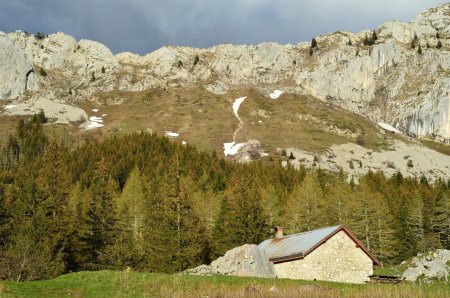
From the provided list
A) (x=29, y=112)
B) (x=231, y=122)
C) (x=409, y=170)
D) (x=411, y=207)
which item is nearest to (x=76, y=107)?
(x=29, y=112)

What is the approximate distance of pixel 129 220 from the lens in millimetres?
73250

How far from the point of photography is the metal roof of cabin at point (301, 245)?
1702 inches

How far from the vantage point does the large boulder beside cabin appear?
39206mm

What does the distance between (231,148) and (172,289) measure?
12818 centimetres

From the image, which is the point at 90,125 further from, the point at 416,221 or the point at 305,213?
the point at 416,221

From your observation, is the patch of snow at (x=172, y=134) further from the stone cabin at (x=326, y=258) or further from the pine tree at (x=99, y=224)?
the stone cabin at (x=326, y=258)

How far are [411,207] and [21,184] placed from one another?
2467 inches

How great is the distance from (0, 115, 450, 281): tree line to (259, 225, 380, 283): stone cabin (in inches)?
421

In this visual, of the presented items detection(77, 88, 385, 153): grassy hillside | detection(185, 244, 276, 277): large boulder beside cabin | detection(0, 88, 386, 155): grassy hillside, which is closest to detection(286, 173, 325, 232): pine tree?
detection(185, 244, 276, 277): large boulder beside cabin

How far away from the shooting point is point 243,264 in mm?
39250

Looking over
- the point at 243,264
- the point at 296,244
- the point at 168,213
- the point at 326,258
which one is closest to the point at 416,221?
the point at 326,258

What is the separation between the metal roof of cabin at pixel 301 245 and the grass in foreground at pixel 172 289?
10.5 metres

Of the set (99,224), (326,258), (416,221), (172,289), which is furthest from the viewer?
(416,221)

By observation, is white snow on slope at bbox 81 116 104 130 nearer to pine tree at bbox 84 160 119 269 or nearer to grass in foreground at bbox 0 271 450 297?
pine tree at bbox 84 160 119 269
